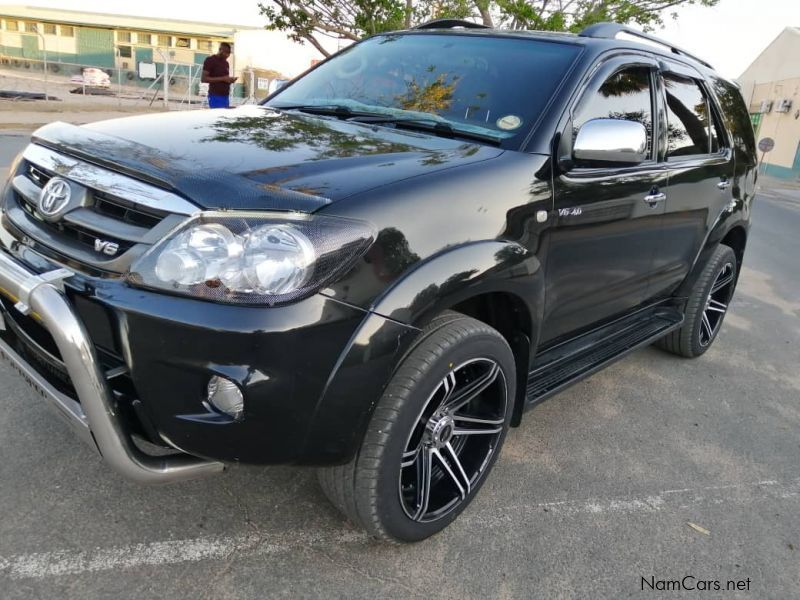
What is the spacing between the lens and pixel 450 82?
118 inches

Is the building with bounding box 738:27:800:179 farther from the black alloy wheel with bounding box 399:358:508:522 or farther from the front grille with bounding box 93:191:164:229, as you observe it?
the front grille with bounding box 93:191:164:229

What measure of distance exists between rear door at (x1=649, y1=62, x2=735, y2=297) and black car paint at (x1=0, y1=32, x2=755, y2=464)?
764 mm

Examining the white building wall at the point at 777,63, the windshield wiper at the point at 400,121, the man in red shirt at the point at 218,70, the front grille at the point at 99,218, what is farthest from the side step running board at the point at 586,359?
the white building wall at the point at 777,63

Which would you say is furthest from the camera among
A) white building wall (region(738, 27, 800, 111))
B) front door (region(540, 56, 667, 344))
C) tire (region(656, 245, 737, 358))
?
white building wall (region(738, 27, 800, 111))

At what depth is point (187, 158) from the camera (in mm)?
2102

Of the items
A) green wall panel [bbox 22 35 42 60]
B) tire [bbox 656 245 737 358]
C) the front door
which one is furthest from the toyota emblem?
green wall panel [bbox 22 35 42 60]

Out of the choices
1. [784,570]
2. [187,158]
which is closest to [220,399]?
[187,158]

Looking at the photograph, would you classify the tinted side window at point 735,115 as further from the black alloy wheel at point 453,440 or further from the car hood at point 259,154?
the black alloy wheel at point 453,440

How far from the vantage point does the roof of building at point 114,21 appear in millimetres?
55688

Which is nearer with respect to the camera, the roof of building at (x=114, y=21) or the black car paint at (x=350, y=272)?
the black car paint at (x=350, y=272)

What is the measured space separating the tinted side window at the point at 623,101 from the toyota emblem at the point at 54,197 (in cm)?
195

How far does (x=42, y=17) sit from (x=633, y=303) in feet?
216

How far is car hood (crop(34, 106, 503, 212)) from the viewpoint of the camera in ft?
6.23

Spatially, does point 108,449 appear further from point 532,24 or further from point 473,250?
point 532,24
